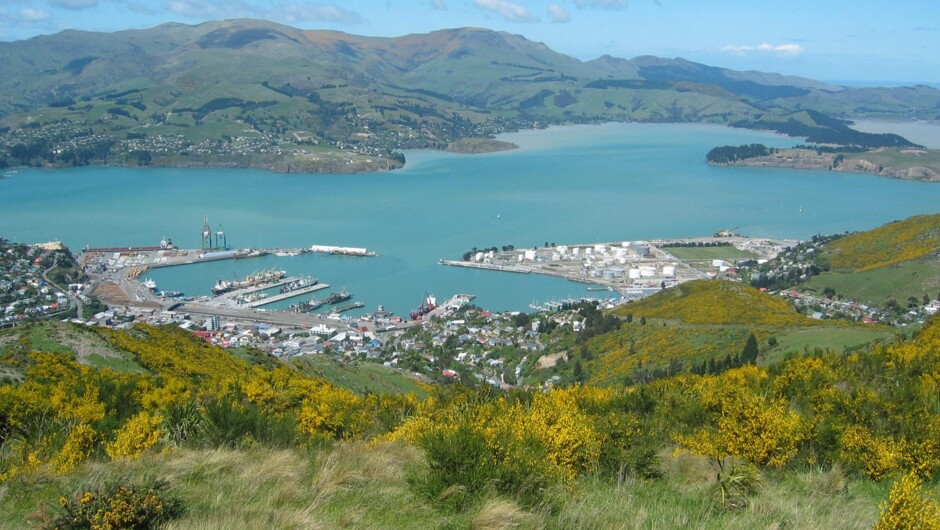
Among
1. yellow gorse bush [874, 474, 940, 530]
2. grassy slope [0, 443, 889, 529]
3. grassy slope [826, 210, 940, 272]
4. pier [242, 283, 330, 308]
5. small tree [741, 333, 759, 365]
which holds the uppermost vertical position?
yellow gorse bush [874, 474, 940, 530]

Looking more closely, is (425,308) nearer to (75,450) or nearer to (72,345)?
(72,345)

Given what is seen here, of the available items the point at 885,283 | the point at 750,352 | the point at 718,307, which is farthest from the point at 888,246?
the point at 750,352

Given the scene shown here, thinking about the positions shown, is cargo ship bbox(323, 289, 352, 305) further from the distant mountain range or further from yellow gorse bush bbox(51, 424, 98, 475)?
the distant mountain range

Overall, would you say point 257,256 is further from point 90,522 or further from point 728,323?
point 90,522

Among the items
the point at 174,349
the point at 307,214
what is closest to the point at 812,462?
the point at 174,349

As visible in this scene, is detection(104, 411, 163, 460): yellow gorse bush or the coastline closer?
detection(104, 411, 163, 460): yellow gorse bush

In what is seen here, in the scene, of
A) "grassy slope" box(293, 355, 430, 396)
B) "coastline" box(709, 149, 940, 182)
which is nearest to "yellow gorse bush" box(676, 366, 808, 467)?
"grassy slope" box(293, 355, 430, 396)
